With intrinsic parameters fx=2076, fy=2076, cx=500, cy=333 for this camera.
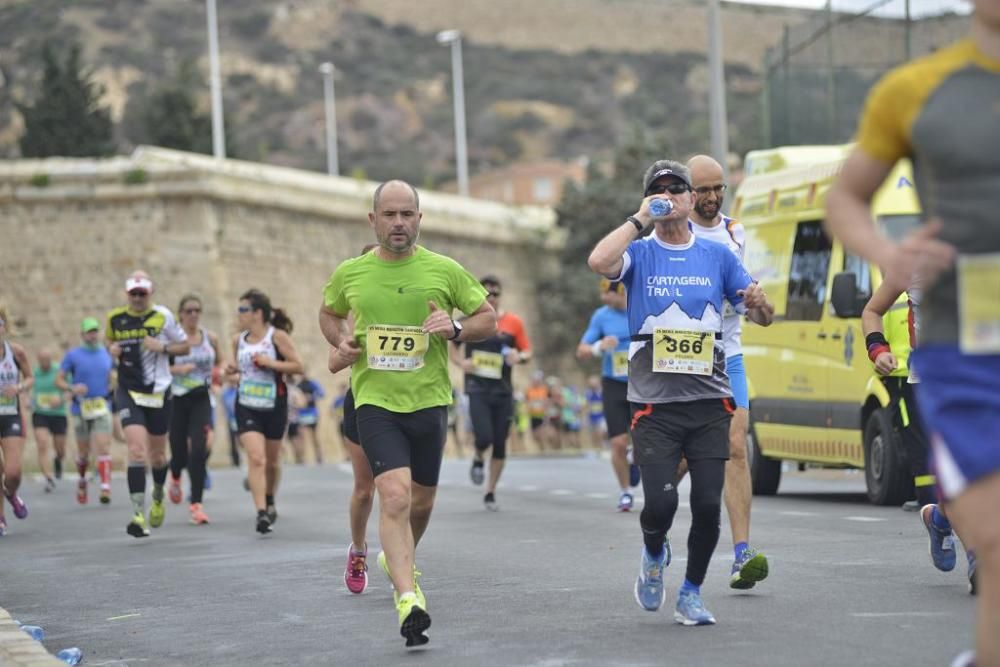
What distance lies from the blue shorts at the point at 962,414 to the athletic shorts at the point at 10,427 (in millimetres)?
12856

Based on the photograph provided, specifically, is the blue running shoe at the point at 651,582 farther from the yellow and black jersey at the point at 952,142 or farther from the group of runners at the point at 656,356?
the yellow and black jersey at the point at 952,142

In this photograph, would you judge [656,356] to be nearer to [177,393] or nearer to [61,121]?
[177,393]

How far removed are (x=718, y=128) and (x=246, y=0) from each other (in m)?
105

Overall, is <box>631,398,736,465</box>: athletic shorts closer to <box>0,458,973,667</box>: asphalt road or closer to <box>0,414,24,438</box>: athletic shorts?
<box>0,458,973,667</box>: asphalt road

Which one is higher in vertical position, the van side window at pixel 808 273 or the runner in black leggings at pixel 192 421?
the van side window at pixel 808 273

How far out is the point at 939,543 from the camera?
959cm

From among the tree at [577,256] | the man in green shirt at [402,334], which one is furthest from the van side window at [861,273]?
the tree at [577,256]

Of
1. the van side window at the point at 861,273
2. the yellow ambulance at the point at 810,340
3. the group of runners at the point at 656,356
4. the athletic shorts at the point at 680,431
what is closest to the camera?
the group of runners at the point at 656,356

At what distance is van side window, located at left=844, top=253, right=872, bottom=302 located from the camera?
51.1 ft

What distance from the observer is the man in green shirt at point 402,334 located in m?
8.55

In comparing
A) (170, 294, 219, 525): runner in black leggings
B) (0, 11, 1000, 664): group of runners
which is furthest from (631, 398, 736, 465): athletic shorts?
(170, 294, 219, 525): runner in black leggings

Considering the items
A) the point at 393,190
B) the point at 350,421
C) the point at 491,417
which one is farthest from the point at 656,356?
the point at 491,417

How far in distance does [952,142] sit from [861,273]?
11.3 meters

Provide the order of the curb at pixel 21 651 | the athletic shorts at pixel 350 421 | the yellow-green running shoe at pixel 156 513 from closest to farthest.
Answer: the curb at pixel 21 651, the athletic shorts at pixel 350 421, the yellow-green running shoe at pixel 156 513
